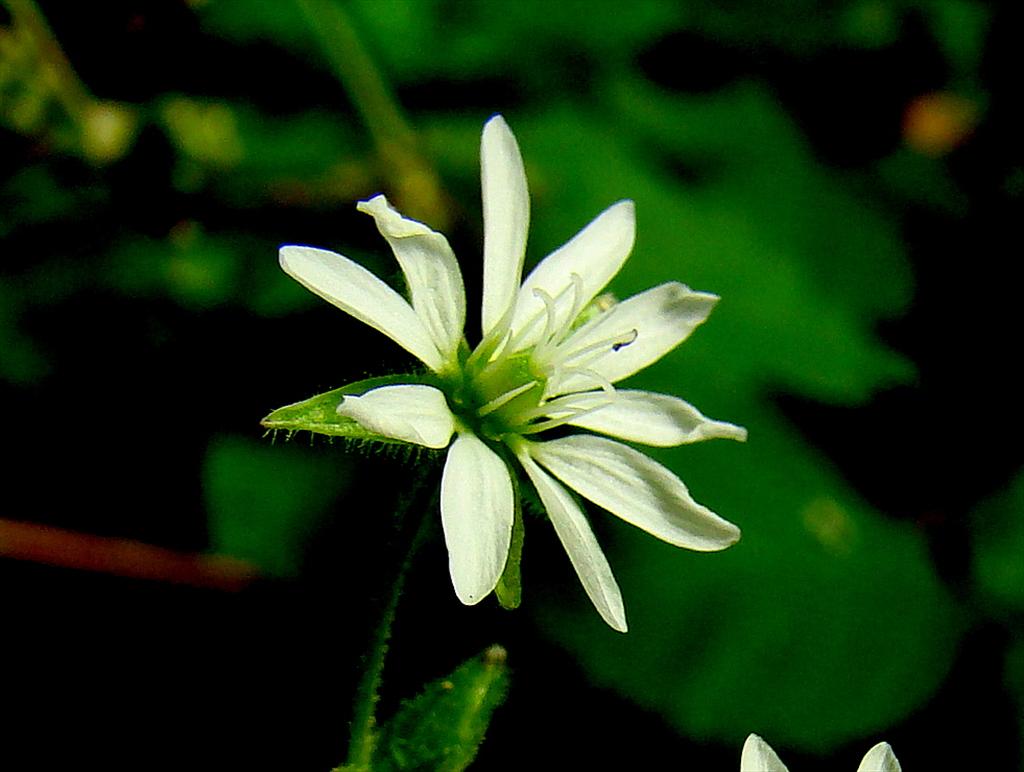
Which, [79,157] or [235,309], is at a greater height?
[79,157]

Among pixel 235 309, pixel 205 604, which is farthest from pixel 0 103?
pixel 205 604

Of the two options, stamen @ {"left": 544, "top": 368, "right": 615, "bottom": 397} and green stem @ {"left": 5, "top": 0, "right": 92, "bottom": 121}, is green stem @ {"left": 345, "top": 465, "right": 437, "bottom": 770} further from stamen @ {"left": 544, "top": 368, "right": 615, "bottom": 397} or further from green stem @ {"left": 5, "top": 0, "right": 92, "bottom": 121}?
green stem @ {"left": 5, "top": 0, "right": 92, "bottom": 121}

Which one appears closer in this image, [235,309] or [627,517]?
[627,517]

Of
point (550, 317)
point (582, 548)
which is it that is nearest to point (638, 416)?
point (550, 317)

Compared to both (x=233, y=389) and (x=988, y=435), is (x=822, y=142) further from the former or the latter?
(x=233, y=389)

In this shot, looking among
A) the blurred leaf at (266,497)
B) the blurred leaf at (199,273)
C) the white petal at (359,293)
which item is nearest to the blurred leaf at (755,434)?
the blurred leaf at (266,497)

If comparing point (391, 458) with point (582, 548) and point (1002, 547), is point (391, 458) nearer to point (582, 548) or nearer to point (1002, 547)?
point (582, 548)
